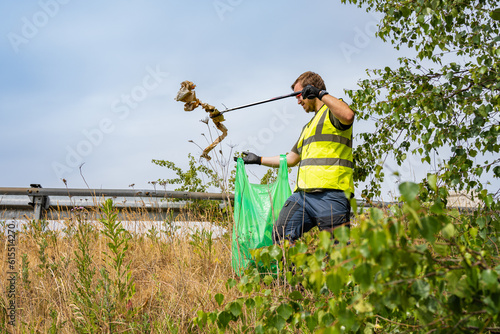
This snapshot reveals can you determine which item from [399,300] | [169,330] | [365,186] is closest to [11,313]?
[169,330]

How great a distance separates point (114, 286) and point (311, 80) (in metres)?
2.32

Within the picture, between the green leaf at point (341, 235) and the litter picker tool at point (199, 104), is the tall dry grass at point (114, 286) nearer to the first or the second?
the litter picker tool at point (199, 104)

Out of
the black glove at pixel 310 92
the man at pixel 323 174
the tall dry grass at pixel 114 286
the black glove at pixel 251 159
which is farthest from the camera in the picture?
the black glove at pixel 251 159

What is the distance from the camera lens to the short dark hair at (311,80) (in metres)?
3.61

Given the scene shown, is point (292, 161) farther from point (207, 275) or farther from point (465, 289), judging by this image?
point (465, 289)

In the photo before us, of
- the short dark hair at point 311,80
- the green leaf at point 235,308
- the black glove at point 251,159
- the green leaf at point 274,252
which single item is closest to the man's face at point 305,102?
the short dark hair at point 311,80

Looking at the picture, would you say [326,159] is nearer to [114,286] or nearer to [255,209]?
[255,209]

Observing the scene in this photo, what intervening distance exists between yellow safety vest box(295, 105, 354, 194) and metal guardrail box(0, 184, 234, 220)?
2.34 m

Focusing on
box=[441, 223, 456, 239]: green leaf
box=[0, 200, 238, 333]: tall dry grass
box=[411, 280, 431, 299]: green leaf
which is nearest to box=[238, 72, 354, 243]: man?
box=[0, 200, 238, 333]: tall dry grass

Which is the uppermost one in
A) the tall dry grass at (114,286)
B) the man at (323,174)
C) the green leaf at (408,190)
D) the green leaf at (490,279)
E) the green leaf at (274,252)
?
the man at (323,174)

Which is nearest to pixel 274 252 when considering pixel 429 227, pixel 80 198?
pixel 429 227

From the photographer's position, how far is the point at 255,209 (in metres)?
3.64

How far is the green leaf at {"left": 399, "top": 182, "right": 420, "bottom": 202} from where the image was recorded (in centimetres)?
103

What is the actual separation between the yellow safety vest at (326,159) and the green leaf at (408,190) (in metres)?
2.21
